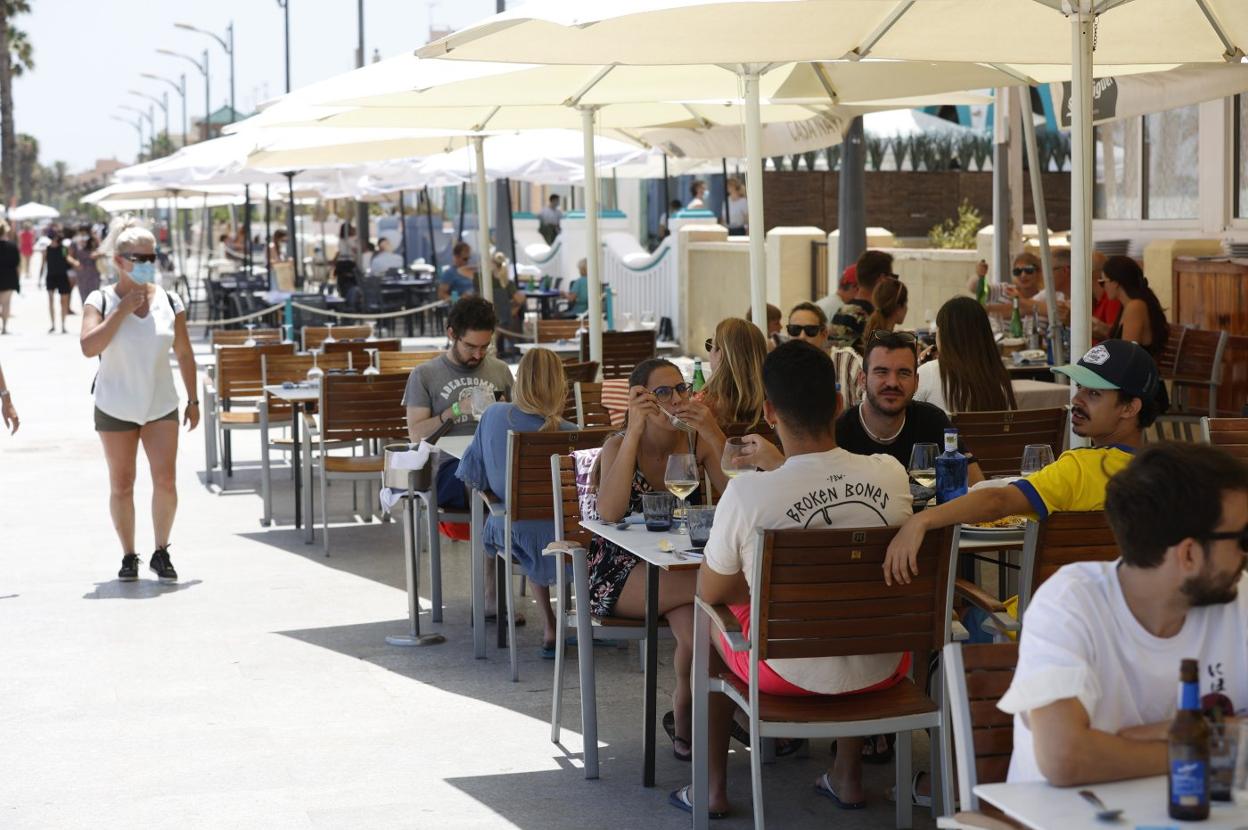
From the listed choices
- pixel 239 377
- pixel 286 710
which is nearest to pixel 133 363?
pixel 286 710

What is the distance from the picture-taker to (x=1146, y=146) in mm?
16656

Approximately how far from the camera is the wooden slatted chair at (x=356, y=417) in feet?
32.9

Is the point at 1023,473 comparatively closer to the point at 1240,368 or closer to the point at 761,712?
the point at 761,712

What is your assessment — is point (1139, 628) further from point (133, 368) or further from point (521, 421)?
point (133, 368)

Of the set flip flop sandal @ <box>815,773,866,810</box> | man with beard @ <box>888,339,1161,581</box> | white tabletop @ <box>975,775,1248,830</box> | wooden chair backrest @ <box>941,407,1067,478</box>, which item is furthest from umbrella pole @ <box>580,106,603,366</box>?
white tabletop @ <box>975,775,1248,830</box>

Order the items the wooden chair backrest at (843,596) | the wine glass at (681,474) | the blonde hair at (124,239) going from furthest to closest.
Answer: the blonde hair at (124,239)
the wine glass at (681,474)
the wooden chair backrest at (843,596)

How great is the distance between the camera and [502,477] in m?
7.25

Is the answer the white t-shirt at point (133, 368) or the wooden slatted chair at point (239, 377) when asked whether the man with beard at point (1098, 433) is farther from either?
the wooden slatted chair at point (239, 377)

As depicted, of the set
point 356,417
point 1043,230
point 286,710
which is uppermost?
point 1043,230

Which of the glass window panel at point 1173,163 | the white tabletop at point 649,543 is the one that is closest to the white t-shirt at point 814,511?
the white tabletop at point 649,543

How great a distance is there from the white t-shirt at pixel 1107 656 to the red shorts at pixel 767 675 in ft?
5.32

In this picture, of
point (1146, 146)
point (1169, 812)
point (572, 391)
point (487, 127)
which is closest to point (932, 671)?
point (1169, 812)

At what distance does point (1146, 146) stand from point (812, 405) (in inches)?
508

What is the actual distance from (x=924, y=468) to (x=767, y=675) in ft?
4.21
